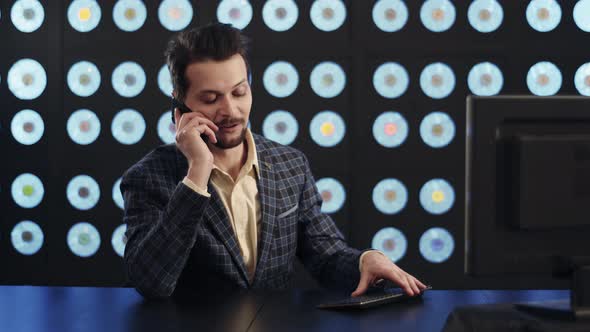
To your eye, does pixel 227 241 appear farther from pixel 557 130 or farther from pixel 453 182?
pixel 453 182

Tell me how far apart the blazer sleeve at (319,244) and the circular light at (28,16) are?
5.08ft

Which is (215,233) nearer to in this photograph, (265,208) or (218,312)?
(265,208)

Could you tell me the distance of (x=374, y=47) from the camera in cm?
278

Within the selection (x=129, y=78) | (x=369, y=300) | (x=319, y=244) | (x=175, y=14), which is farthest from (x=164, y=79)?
(x=369, y=300)

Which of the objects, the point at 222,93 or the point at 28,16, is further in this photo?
the point at 28,16

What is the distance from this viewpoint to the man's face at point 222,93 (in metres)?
1.69

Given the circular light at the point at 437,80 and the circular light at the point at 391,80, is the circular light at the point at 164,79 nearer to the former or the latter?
the circular light at the point at 391,80

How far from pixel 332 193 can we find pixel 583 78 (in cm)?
113

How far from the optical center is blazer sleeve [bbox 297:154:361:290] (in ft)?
5.78

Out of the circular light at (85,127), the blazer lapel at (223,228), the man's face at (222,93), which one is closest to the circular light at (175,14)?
the circular light at (85,127)

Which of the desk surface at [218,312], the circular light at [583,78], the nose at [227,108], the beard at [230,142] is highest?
the circular light at [583,78]

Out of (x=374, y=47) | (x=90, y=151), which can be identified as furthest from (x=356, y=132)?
(x=90, y=151)

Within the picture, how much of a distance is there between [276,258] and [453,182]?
126 cm

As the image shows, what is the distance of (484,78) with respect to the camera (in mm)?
2783
